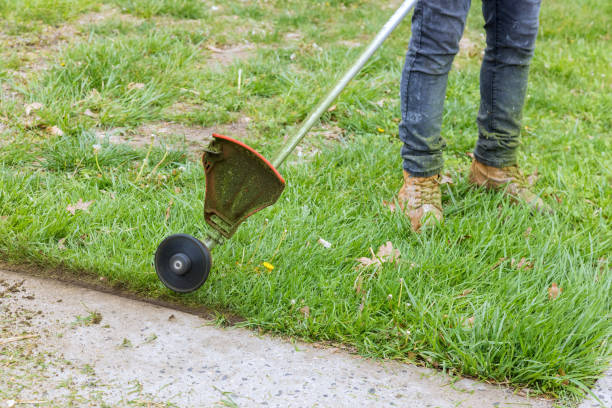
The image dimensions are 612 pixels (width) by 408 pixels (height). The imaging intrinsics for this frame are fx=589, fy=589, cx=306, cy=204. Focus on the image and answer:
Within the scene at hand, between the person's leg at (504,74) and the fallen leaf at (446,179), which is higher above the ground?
the person's leg at (504,74)

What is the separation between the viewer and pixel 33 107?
11.3 feet

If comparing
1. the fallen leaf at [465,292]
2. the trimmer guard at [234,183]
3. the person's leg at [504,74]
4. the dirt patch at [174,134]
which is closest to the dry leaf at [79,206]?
the dirt patch at [174,134]

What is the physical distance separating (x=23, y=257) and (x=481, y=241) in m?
1.91

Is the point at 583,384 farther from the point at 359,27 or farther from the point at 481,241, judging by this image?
the point at 359,27

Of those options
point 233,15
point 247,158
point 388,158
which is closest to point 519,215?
point 388,158

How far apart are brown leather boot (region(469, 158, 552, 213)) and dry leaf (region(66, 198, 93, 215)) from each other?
1924mm

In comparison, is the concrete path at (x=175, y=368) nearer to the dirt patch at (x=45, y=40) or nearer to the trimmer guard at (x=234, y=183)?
the trimmer guard at (x=234, y=183)

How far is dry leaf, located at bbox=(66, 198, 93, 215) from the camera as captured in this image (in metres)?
2.59

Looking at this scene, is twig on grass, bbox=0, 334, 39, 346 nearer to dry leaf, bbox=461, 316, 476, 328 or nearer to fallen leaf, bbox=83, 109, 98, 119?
dry leaf, bbox=461, 316, 476, 328

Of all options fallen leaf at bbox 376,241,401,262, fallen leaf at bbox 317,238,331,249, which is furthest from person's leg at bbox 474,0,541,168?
fallen leaf at bbox 317,238,331,249

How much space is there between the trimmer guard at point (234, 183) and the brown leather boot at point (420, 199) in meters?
0.94

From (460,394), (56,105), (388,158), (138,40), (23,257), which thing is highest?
(138,40)

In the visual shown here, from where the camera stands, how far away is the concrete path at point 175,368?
1.78m

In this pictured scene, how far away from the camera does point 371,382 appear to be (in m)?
1.90
